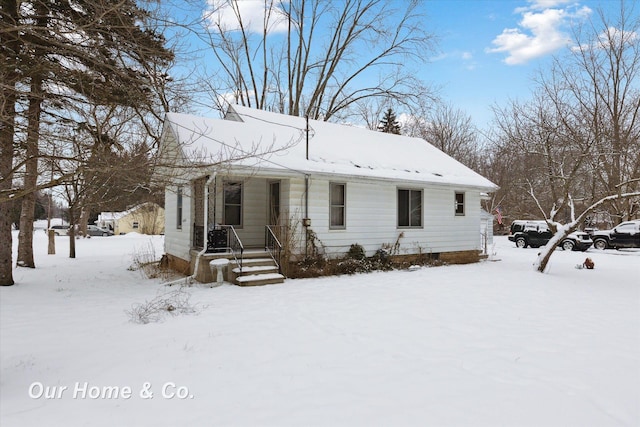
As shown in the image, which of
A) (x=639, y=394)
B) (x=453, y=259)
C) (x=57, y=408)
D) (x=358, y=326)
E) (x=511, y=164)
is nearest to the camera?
(x=57, y=408)

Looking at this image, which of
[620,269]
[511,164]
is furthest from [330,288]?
[511,164]

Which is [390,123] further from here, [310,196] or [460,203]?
[310,196]

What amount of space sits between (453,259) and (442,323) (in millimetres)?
8450

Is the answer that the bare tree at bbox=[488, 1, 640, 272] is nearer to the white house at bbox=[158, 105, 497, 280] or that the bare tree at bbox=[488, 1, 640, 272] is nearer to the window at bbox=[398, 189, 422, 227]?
the white house at bbox=[158, 105, 497, 280]

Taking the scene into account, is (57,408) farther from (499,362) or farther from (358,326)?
(499,362)

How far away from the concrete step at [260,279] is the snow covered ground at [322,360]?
0.82 m

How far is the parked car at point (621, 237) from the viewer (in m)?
19.9

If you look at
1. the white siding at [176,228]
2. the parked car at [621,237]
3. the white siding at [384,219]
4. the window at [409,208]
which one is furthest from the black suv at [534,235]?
the white siding at [176,228]

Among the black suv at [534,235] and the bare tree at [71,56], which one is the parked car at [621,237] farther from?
the bare tree at [71,56]

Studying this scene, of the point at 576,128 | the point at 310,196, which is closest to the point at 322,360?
the point at 310,196

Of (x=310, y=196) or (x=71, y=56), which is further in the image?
(x=310, y=196)

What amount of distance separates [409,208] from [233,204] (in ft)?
19.2

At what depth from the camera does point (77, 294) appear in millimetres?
7930

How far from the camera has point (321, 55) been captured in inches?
1012
